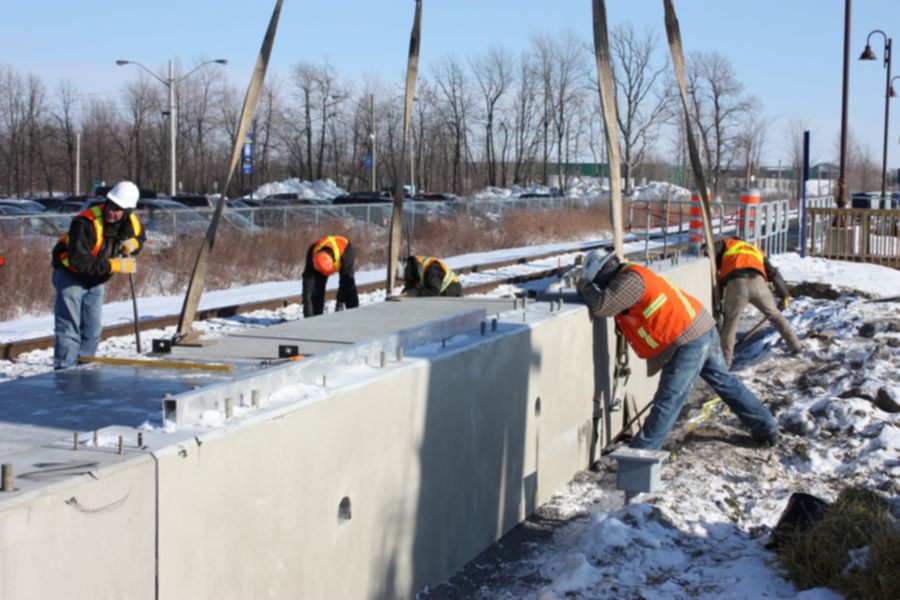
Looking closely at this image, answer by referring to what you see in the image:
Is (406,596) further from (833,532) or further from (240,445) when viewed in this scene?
(833,532)

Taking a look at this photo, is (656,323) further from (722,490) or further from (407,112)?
(407,112)

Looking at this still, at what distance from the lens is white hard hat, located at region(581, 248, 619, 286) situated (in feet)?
23.7

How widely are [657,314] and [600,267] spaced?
0.50 meters

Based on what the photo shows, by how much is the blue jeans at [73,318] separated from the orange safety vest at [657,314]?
3927 millimetres

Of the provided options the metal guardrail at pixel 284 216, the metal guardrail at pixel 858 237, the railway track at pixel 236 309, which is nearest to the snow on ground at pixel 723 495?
the railway track at pixel 236 309

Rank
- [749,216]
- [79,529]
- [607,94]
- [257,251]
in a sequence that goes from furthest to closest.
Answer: [257,251], [749,216], [607,94], [79,529]

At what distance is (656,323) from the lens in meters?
7.13

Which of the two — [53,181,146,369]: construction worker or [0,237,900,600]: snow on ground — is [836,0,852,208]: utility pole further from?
[53,181,146,369]: construction worker

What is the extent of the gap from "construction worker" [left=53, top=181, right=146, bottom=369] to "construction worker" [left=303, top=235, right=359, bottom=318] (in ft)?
14.3

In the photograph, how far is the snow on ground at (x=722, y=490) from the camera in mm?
5129

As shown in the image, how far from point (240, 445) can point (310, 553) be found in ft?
2.23

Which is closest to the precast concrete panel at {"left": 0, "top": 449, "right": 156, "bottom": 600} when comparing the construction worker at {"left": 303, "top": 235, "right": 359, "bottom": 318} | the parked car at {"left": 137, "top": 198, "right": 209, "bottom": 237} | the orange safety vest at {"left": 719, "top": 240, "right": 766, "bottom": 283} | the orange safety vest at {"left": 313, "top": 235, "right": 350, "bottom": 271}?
the orange safety vest at {"left": 719, "top": 240, "right": 766, "bottom": 283}

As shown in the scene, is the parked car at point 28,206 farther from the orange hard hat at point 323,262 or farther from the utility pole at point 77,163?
the orange hard hat at point 323,262

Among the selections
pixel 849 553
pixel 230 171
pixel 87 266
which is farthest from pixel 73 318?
pixel 849 553
